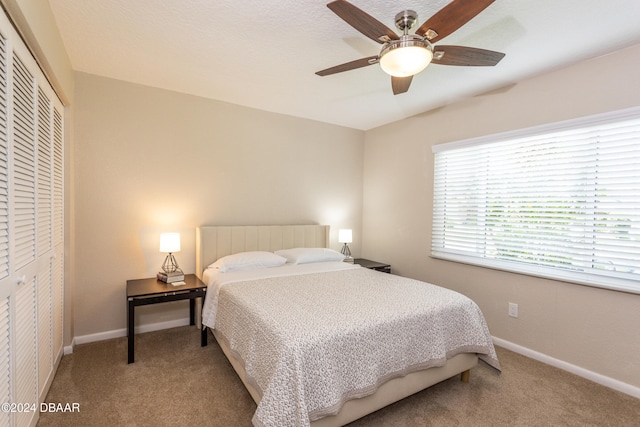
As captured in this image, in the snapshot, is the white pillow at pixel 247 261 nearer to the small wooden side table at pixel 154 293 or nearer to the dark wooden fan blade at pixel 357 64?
the small wooden side table at pixel 154 293

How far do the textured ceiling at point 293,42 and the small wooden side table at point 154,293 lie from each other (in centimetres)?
198

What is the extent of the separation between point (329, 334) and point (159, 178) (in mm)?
2524

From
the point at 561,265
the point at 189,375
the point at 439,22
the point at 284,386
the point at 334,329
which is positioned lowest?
the point at 189,375

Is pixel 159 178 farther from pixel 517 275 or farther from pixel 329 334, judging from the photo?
pixel 517 275

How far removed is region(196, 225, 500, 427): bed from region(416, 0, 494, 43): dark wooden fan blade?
5.48 ft

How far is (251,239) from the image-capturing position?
3.56m

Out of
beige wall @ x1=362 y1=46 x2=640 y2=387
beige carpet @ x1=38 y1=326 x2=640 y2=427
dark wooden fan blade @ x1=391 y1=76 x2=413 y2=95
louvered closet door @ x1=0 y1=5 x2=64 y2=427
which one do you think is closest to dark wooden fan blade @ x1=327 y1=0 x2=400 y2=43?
dark wooden fan blade @ x1=391 y1=76 x2=413 y2=95

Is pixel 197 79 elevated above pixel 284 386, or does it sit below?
above

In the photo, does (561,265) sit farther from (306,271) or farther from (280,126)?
(280,126)

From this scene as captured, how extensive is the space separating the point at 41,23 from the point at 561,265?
405 centimetres

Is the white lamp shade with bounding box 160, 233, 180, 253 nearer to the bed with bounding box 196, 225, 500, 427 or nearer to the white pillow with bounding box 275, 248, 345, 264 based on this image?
the bed with bounding box 196, 225, 500, 427

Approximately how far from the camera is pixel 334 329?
1676 millimetres

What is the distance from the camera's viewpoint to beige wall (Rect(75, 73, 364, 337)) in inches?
111

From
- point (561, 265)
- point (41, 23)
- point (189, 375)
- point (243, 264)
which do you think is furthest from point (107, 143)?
point (561, 265)
